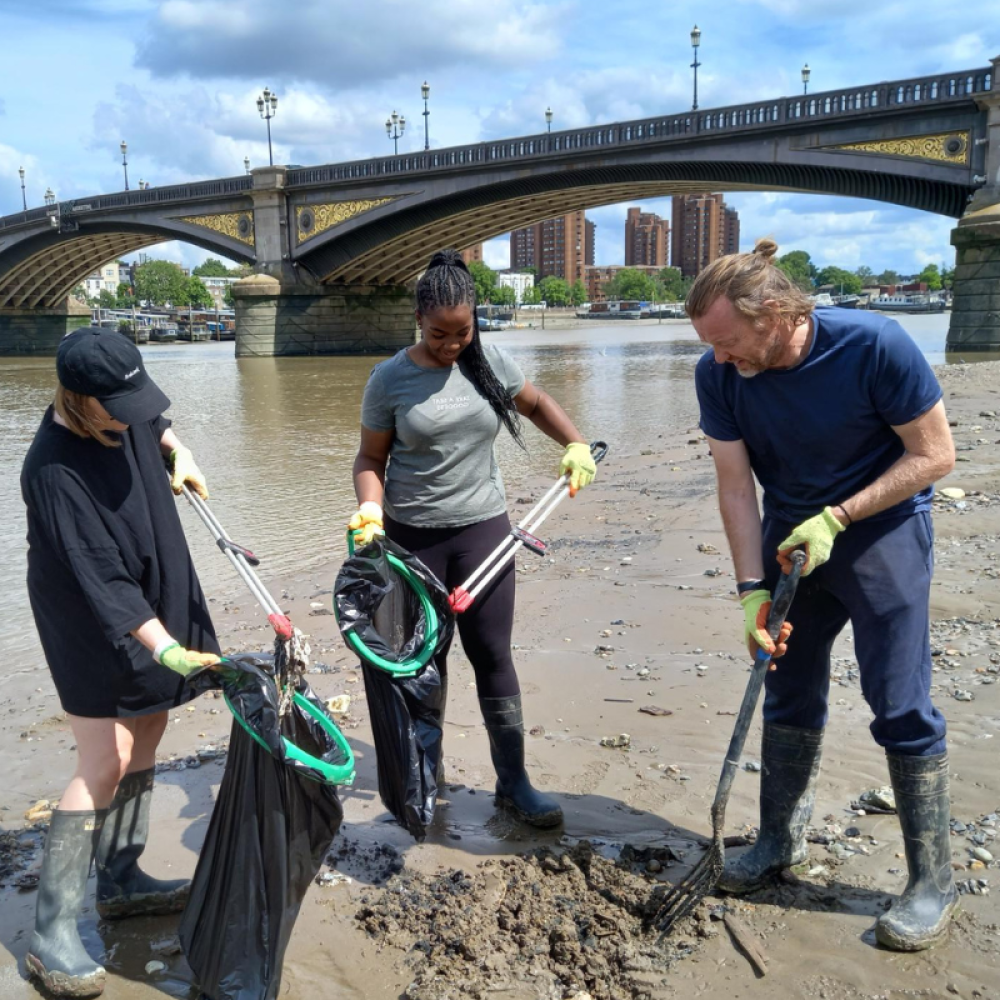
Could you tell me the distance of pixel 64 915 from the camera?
95.1 inches

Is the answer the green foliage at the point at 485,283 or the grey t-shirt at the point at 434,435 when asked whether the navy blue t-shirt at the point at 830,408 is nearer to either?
the grey t-shirt at the point at 434,435

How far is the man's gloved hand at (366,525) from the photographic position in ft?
9.34

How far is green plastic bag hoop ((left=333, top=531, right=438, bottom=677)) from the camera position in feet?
8.95

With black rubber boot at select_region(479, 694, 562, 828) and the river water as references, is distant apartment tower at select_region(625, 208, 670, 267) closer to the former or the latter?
the river water

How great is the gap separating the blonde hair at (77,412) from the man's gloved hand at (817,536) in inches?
66.4

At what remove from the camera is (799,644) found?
264 cm

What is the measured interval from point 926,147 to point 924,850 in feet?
88.8

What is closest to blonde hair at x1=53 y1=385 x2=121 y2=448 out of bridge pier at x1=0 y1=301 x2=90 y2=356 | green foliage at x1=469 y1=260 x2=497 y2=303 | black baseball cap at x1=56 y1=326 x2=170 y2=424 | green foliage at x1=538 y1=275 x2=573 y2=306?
black baseball cap at x1=56 y1=326 x2=170 y2=424

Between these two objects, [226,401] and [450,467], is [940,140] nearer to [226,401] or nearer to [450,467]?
[226,401]

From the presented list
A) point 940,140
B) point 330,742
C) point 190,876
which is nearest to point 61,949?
point 190,876

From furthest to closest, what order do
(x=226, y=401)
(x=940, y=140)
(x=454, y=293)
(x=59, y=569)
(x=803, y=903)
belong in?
(x=940, y=140)
(x=226, y=401)
(x=454, y=293)
(x=803, y=903)
(x=59, y=569)

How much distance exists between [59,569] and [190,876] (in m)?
1.09

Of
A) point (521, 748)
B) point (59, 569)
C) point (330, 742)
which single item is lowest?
point (521, 748)

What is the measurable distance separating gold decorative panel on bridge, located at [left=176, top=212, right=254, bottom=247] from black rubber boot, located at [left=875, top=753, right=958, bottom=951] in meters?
41.2
